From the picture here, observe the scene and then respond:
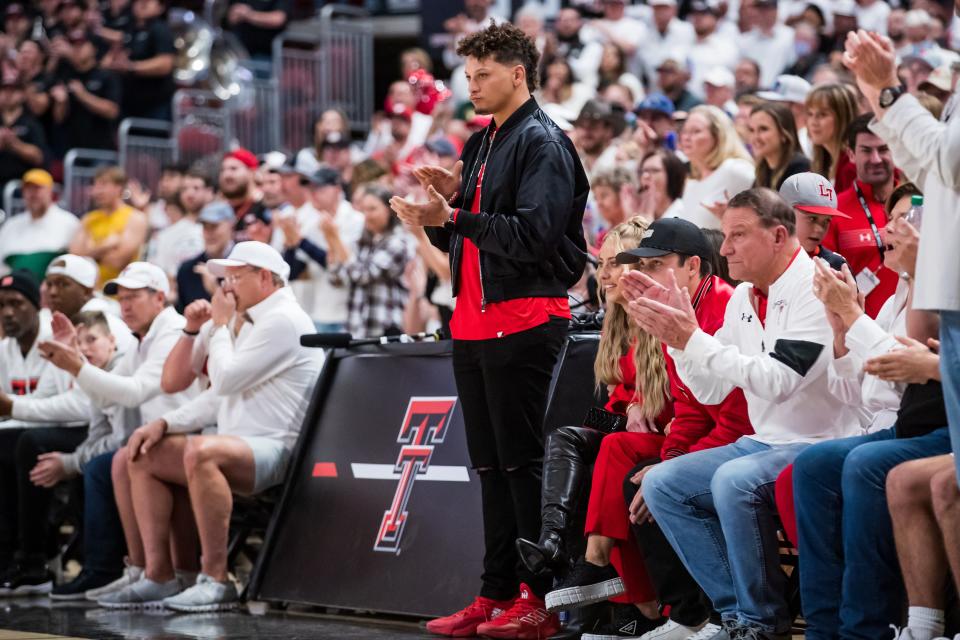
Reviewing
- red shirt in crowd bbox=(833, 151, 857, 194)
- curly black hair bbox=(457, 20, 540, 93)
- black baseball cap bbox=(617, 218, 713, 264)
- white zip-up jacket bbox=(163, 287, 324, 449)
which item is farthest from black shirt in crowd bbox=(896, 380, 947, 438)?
white zip-up jacket bbox=(163, 287, 324, 449)

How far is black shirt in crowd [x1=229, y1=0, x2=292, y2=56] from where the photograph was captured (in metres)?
17.7

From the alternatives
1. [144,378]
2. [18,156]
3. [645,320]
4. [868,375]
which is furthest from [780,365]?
[18,156]

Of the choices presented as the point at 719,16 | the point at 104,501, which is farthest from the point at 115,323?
the point at 719,16

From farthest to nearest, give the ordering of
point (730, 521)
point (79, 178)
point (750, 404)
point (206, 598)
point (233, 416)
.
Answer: point (79, 178) → point (233, 416) → point (206, 598) → point (750, 404) → point (730, 521)

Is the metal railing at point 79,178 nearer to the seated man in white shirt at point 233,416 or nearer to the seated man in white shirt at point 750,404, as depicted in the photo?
the seated man in white shirt at point 233,416

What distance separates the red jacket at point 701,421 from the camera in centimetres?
584

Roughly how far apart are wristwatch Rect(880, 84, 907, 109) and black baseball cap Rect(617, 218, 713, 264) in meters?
1.45

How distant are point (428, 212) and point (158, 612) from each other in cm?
→ 300

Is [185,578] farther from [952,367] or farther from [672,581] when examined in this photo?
[952,367]

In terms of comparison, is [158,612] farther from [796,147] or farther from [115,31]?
[115,31]

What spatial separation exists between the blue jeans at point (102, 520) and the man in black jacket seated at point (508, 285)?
291 centimetres

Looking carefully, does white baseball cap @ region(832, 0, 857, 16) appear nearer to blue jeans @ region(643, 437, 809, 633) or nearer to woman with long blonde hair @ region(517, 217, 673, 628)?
woman with long blonde hair @ region(517, 217, 673, 628)

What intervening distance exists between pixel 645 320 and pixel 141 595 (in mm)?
3716

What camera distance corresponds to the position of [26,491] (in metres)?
9.05
